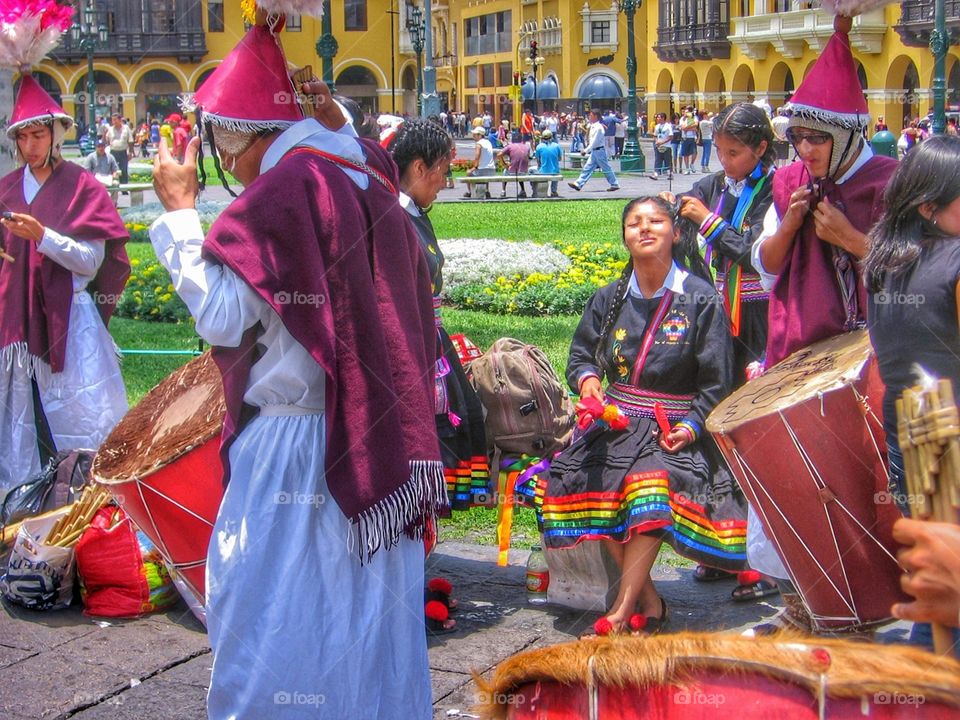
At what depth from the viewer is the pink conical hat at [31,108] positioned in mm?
5723

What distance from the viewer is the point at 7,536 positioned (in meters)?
5.32

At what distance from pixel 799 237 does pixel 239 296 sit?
6.66ft

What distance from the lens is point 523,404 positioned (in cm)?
496

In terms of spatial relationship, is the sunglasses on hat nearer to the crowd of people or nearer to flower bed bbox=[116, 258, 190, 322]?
the crowd of people

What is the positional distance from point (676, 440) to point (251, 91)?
2.13 meters

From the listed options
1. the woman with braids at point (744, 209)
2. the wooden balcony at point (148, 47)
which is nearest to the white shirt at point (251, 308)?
the woman with braids at point (744, 209)

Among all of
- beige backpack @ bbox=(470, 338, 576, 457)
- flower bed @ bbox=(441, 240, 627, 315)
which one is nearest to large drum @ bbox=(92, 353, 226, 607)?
beige backpack @ bbox=(470, 338, 576, 457)

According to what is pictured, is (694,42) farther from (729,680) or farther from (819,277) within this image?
(729,680)

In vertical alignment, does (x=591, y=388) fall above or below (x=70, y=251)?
below

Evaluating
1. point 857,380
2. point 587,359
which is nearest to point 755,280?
point 587,359

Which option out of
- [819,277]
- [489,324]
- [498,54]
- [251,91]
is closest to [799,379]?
[819,277]

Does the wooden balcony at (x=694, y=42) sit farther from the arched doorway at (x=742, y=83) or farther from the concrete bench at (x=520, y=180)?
the concrete bench at (x=520, y=180)

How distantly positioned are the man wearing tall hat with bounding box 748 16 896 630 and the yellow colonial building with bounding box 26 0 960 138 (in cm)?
4083

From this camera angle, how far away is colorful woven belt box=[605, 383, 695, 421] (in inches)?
187
